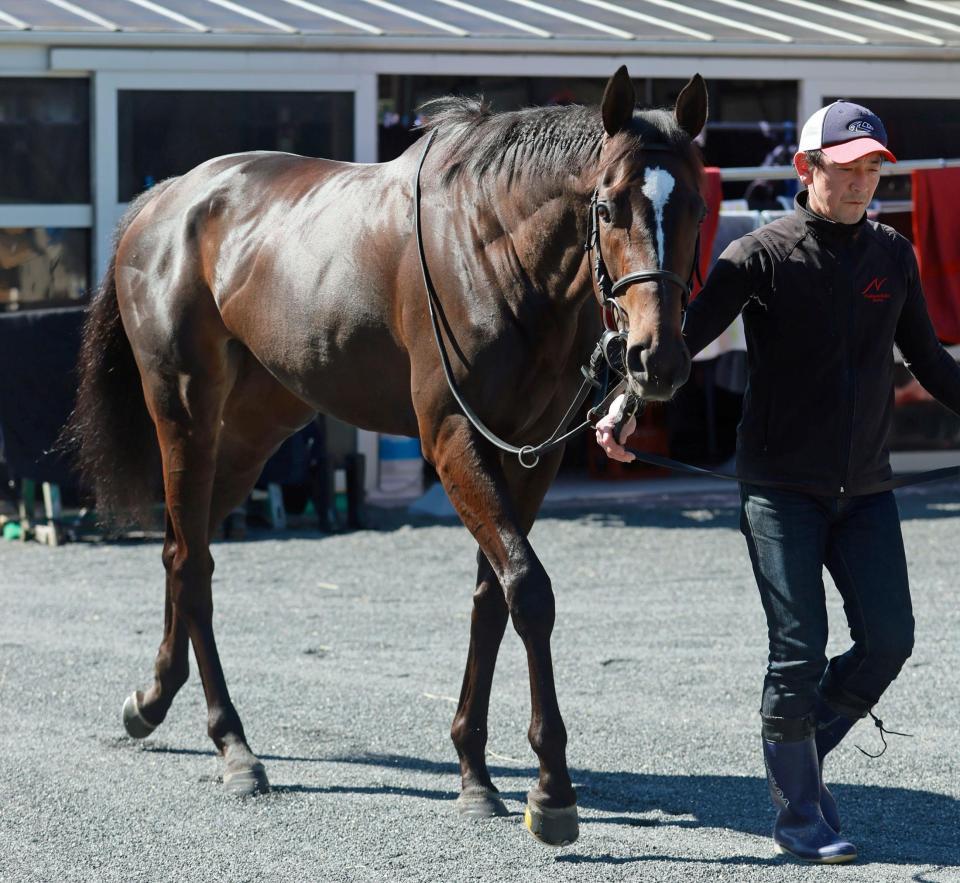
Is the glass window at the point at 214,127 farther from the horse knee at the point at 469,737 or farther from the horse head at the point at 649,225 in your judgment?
the horse head at the point at 649,225

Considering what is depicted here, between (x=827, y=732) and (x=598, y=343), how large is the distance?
1.22m

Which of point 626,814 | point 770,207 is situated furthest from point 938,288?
point 626,814

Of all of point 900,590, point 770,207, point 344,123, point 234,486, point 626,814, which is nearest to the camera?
point 900,590

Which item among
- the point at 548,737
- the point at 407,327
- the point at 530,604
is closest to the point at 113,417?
the point at 407,327

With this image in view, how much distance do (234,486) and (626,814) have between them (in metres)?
1.86

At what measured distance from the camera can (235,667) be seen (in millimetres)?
5645

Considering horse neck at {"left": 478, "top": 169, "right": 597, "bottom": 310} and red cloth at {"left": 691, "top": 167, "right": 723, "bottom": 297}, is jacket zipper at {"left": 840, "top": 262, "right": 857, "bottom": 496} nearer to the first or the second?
horse neck at {"left": 478, "top": 169, "right": 597, "bottom": 310}

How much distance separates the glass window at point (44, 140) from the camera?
9.10 meters

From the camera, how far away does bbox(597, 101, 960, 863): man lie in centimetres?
343

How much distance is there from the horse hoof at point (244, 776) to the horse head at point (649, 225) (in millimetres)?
1736

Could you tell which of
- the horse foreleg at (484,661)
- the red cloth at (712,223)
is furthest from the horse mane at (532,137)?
the red cloth at (712,223)

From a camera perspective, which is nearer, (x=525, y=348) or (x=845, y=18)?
(x=525, y=348)

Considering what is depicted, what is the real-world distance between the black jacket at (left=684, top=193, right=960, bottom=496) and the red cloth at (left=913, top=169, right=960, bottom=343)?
210 inches

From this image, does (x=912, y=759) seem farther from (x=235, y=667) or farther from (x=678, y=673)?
(x=235, y=667)
